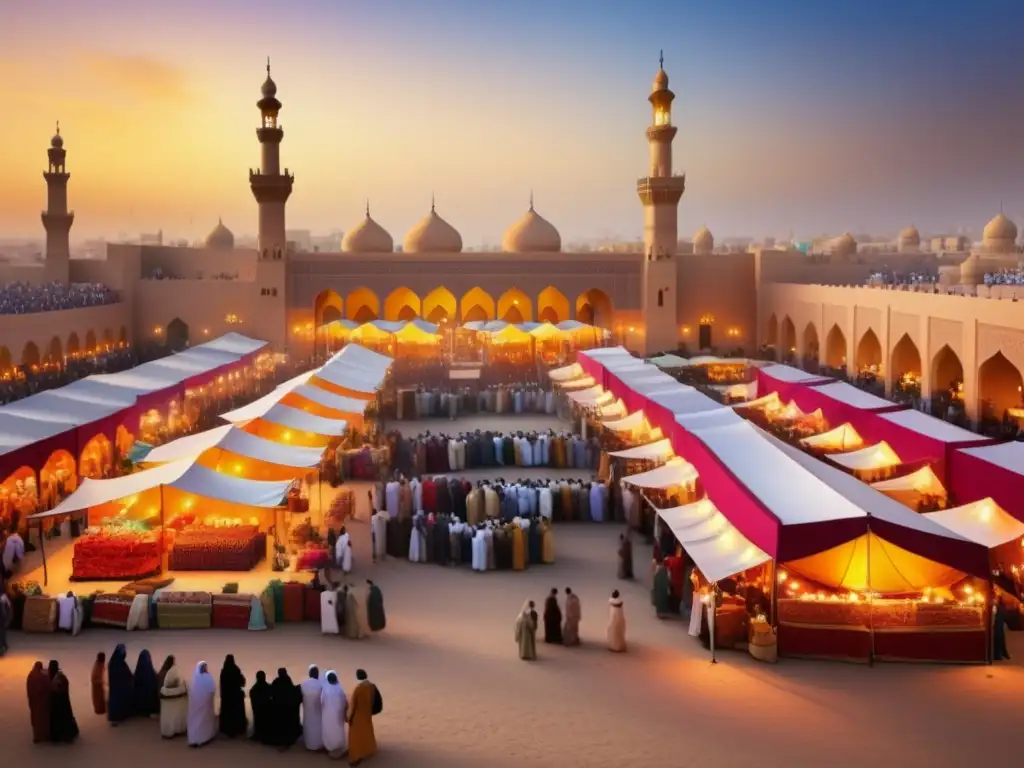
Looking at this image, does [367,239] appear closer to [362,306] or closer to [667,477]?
[362,306]

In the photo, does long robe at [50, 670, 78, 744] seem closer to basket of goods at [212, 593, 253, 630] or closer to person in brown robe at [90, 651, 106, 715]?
person in brown robe at [90, 651, 106, 715]

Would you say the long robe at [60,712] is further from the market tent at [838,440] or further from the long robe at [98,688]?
the market tent at [838,440]

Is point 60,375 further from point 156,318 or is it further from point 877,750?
point 877,750

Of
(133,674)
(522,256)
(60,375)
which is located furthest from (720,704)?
(522,256)

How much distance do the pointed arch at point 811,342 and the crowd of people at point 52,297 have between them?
61.6 ft

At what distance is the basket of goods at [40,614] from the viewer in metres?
9.45

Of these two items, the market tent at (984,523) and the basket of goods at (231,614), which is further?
the market tent at (984,523)

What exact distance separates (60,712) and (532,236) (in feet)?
100

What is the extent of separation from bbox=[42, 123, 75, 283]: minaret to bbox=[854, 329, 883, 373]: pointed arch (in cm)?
2226

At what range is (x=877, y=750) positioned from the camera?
7.10m

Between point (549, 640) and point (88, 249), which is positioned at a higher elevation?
point (88, 249)

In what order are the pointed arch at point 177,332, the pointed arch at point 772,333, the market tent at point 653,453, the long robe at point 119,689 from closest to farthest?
1. the long robe at point 119,689
2. the market tent at point 653,453
3. the pointed arch at point 177,332
4. the pointed arch at point 772,333

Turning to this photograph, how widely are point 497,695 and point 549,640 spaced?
4.17ft

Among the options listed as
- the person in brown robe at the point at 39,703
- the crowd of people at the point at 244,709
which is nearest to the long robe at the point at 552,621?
the crowd of people at the point at 244,709
